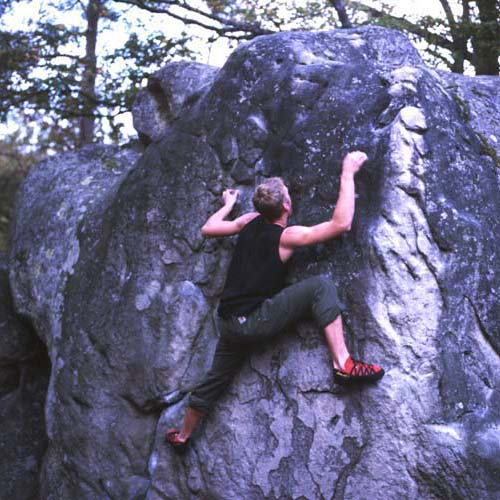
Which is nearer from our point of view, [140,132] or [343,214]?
[343,214]

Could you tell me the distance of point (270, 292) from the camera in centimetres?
444

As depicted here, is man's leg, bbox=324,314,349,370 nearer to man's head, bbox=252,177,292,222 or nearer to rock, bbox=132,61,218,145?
man's head, bbox=252,177,292,222

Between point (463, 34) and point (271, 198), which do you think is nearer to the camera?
point (271, 198)

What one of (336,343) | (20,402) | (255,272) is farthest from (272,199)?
(20,402)

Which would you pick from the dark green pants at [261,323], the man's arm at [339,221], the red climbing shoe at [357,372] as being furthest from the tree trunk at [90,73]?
the red climbing shoe at [357,372]

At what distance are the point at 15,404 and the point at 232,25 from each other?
658 cm

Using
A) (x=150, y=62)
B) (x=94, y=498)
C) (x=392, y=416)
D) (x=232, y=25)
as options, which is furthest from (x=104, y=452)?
(x=232, y=25)

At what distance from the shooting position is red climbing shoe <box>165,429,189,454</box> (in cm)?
488

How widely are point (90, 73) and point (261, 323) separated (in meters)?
7.35

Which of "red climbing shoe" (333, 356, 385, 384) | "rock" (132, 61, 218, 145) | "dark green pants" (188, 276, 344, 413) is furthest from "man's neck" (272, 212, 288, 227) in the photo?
"rock" (132, 61, 218, 145)

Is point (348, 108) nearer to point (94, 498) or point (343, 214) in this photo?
point (343, 214)

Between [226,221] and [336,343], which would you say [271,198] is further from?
[336,343]

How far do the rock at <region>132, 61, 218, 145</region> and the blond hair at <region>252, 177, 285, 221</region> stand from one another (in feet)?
6.22

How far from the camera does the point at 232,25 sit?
1117 cm
